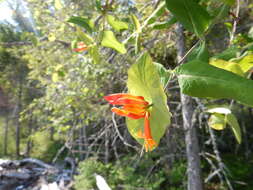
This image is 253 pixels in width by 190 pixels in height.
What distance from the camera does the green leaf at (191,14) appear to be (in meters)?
0.30

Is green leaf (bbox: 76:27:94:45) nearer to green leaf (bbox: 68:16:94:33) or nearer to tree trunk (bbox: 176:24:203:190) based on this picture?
green leaf (bbox: 68:16:94:33)

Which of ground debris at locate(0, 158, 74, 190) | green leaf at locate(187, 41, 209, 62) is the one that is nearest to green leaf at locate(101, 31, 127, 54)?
green leaf at locate(187, 41, 209, 62)

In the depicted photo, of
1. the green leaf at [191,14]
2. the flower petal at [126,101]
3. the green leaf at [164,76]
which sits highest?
the green leaf at [191,14]

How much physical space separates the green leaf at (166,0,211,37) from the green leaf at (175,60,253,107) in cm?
10

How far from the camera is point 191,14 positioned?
31 cm

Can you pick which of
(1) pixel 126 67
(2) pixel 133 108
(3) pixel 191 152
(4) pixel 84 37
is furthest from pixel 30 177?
(2) pixel 133 108

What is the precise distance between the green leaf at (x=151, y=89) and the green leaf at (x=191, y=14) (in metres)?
0.10

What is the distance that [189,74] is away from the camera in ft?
0.80

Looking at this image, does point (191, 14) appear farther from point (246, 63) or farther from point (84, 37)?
point (84, 37)

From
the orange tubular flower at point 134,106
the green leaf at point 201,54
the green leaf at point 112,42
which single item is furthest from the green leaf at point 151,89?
the green leaf at point 112,42

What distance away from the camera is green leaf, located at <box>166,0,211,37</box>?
0.30 meters

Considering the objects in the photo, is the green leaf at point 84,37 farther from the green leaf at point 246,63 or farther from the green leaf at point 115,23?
the green leaf at point 246,63

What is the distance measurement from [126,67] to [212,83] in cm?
176

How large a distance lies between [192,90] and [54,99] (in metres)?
2.15
